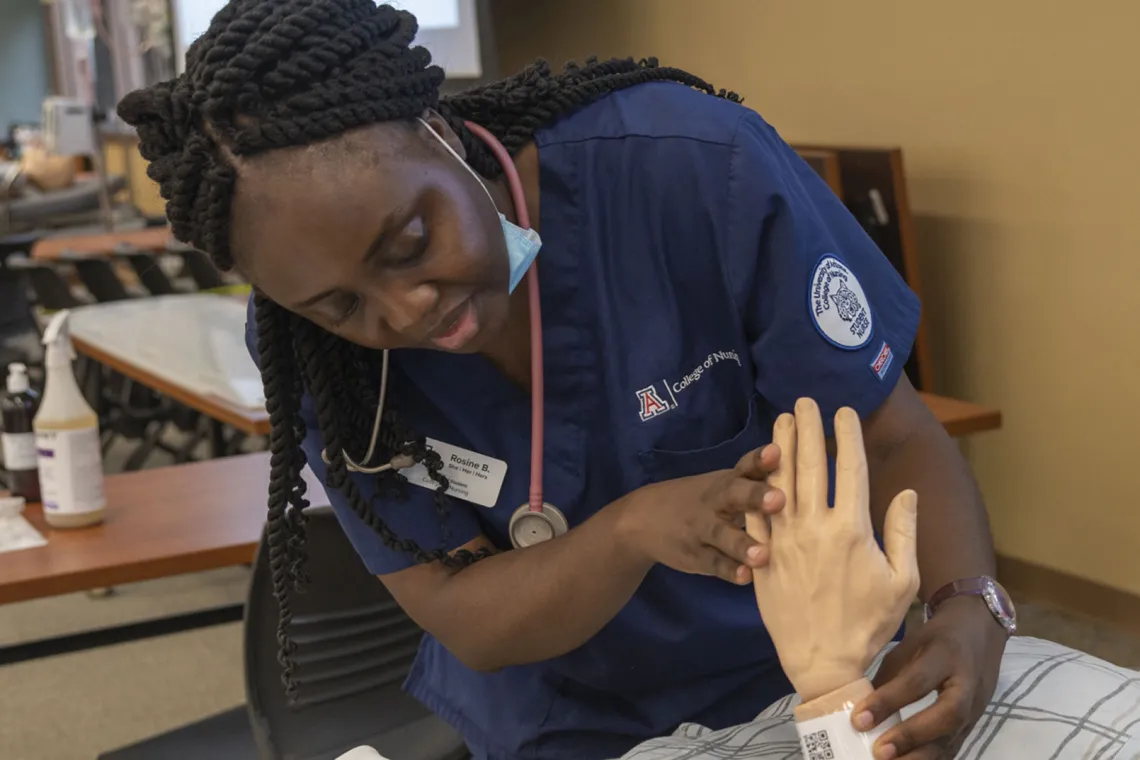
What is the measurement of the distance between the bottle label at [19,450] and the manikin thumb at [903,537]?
1.49m

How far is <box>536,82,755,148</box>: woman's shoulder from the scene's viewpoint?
109 cm

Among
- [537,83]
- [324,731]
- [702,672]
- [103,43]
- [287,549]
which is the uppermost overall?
[103,43]

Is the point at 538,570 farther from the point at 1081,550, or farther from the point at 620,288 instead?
the point at 1081,550

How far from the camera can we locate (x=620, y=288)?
Result: 1.16m

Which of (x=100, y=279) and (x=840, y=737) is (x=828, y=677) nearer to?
(x=840, y=737)

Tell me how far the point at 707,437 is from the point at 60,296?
317cm

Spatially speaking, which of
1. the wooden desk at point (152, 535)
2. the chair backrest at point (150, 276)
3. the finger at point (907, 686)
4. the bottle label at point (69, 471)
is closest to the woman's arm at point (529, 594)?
the finger at point (907, 686)

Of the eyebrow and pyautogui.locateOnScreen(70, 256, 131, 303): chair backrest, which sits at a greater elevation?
the eyebrow

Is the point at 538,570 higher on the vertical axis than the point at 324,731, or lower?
higher

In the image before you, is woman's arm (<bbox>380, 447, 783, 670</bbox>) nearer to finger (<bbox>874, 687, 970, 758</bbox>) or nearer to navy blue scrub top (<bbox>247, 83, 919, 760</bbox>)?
navy blue scrub top (<bbox>247, 83, 919, 760</bbox>)

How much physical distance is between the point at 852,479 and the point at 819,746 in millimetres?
193

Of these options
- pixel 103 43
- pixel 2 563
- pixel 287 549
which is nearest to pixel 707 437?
pixel 287 549

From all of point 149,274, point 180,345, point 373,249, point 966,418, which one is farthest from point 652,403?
point 149,274

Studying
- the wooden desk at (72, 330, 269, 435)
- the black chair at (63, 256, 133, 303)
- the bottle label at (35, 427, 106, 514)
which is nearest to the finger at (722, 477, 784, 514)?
the bottle label at (35, 427, 106, 514)
